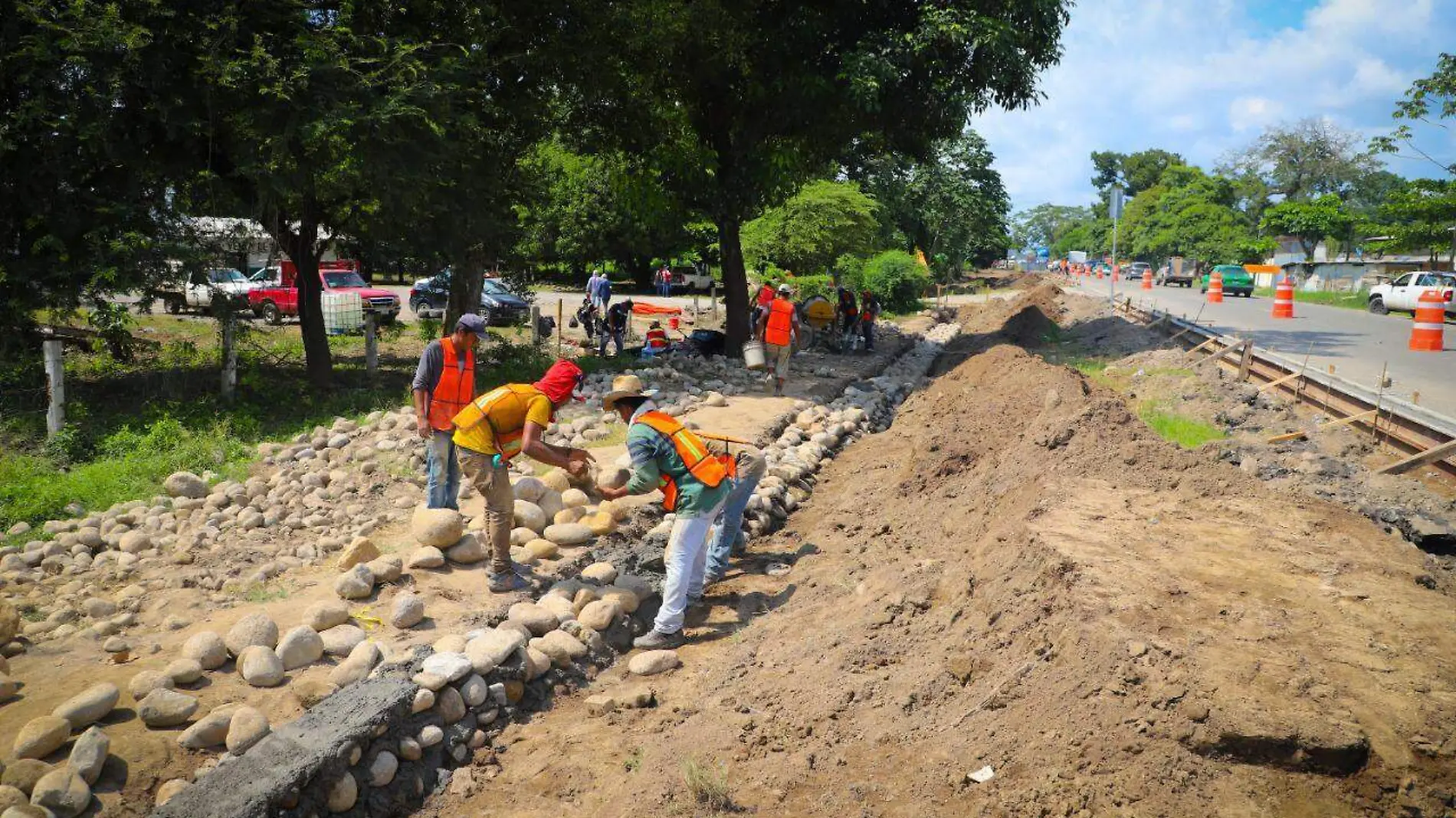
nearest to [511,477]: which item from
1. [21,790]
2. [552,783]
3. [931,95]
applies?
[552,783]

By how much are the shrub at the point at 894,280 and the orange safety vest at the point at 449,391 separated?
21.8m

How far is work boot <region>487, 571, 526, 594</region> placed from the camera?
6238mm

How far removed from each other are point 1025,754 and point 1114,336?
18233 millimetres

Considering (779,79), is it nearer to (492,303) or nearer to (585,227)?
(492,303)

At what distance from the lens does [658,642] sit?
599 centimetres

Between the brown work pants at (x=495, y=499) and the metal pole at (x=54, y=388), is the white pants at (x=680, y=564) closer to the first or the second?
the brown work pants at (x=495, y=499)

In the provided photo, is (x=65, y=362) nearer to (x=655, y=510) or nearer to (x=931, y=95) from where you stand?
(x=655, y=510)

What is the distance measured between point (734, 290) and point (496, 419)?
11.7 meters

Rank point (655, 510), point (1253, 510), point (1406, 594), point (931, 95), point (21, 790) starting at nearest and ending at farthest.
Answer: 1. point (21, 790)
2. point (1406, 594)
3. point (1253, 510)
4. point (655, 510)
5. point (931, 95)

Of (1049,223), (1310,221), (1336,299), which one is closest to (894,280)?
(1336,299)

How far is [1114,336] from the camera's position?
2020cm

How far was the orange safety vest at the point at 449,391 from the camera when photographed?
21.9 ft

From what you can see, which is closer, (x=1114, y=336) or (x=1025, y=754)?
(x=1025, y=754)

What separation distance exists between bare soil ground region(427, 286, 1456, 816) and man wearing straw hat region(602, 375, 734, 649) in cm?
33
